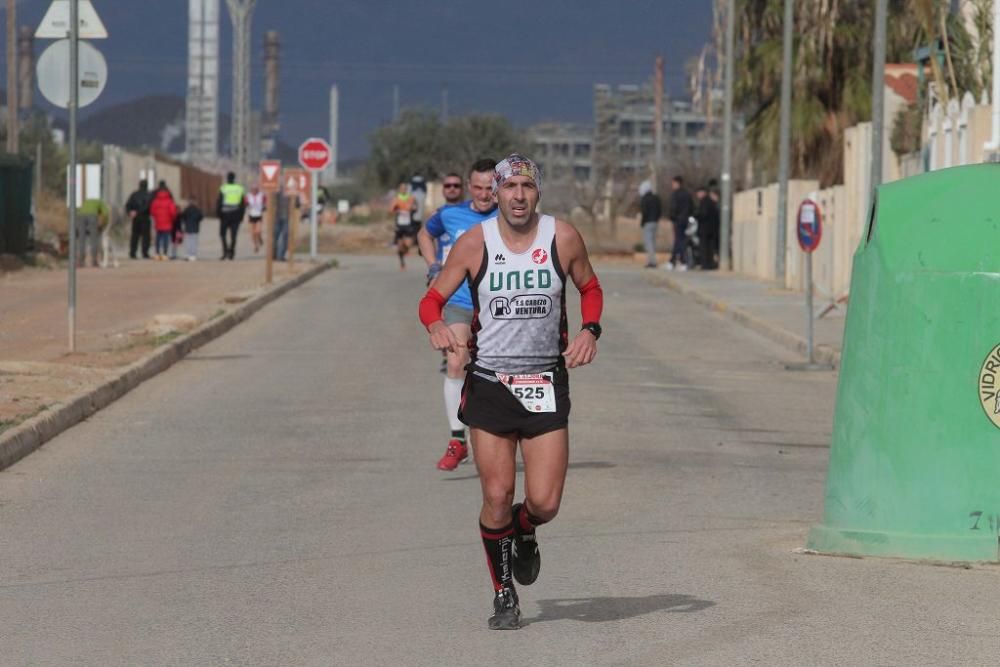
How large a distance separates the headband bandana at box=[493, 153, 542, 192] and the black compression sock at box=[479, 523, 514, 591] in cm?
133

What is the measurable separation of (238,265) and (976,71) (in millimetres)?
18303

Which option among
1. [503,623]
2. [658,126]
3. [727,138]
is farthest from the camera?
[658,126]

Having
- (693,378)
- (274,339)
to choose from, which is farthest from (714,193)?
(693,378)

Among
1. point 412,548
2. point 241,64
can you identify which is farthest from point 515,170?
Result: point 241,64

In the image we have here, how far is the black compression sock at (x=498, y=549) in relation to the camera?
7.62m

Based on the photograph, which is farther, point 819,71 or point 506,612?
point 819,71

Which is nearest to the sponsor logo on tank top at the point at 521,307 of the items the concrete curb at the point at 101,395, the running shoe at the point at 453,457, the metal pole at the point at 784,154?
the running shoe at the point at 453,457

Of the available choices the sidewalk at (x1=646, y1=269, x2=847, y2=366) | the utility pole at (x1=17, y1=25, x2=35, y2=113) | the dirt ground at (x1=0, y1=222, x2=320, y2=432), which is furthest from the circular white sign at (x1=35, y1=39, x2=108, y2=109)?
the utility pole at (x1=17, y1=25, x2=35, y2=113)

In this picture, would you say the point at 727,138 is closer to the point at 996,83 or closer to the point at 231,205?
the point at 231,205

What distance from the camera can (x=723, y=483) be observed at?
11859 millimetres

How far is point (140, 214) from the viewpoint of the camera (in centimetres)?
4444

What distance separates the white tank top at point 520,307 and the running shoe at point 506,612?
85 centimetres

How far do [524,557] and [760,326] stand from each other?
1897 cm

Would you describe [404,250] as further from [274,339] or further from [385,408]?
[385,408]
